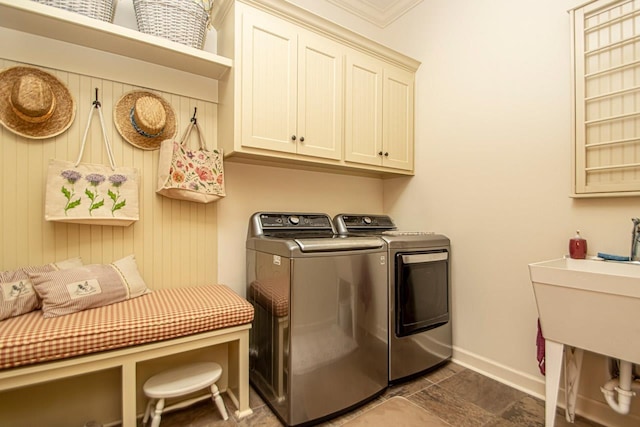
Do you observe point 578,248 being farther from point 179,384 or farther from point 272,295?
point 179,384

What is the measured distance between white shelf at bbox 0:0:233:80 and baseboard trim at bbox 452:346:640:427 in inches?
96.6

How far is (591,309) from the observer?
1.17 meters

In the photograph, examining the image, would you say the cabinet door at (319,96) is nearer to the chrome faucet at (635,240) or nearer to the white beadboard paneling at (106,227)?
the white beadboard paneling at (106,227)

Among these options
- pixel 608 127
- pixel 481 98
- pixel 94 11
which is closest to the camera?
pixel 94 11

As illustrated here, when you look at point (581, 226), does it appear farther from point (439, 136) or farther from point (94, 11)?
point (94, 11)

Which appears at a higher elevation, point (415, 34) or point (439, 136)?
point (415, 34)

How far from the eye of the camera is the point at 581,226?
5.45 feet

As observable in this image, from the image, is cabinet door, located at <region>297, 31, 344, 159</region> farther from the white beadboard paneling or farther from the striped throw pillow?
the striped throw pillow

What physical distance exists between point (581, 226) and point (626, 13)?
107 cm

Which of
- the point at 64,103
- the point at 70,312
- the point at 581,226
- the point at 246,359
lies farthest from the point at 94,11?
the point at 581,226

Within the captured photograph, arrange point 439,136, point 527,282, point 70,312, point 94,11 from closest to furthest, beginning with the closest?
point 70,312
point 94,11
point 527,282
point 439,136

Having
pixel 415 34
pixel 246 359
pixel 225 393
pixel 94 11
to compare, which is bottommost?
pixel 225 393

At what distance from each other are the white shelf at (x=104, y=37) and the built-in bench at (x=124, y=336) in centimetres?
130

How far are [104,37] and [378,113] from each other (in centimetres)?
169
